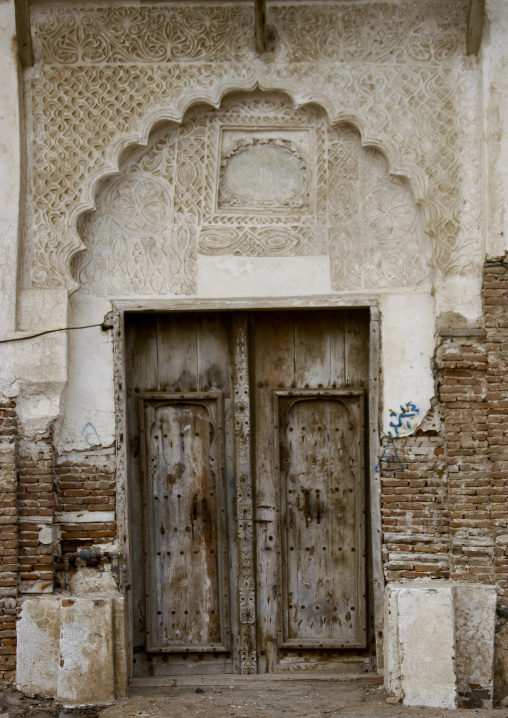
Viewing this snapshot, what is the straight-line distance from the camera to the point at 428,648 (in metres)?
4.96

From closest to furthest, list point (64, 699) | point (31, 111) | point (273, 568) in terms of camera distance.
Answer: point (64, 699), point (31, 111), point (273, 568)

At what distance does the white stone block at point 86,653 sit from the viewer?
5047mm

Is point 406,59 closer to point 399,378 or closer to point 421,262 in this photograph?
point 421,262

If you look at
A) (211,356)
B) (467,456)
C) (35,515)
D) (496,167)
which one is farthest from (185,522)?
(496,167)

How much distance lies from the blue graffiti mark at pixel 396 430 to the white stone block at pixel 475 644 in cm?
82

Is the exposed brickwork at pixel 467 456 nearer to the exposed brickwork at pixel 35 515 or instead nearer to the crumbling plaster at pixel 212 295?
the crumbling plaster at pixel 212 295

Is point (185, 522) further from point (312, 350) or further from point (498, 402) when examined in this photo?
point (498, 402)


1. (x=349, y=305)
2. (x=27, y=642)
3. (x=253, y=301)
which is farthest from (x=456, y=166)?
(x=27, y=642)

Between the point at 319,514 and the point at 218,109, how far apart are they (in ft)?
8.96

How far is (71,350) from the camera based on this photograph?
538 centimetres

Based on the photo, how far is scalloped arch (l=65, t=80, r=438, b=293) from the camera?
529cm

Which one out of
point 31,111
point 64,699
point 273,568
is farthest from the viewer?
point 273,568

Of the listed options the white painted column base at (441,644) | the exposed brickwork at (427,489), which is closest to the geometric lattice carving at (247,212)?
the exposed brickwork at (427,489)

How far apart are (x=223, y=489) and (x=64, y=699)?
63.3 inches
